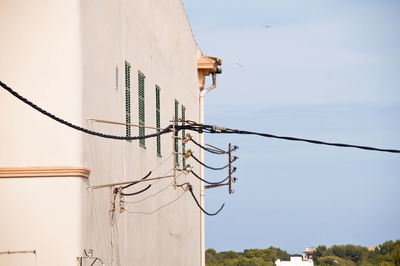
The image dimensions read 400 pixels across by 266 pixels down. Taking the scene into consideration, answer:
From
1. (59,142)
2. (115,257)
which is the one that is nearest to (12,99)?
(59,142)

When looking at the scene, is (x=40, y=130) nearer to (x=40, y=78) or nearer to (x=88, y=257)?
(x=40, y=78)

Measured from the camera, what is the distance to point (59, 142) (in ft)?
51.1

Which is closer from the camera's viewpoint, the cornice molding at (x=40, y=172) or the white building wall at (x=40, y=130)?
the white building wall at (x=40, y=130)

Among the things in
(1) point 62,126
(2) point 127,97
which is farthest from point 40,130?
(2) point 127,97

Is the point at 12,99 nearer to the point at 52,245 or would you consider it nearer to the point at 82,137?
the point at 82,137

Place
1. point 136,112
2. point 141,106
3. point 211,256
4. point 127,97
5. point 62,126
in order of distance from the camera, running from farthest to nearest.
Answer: point 211,256
point 141,106
point 136,112
point 127,97
point 62,126

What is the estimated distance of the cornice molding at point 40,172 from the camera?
15438 mm

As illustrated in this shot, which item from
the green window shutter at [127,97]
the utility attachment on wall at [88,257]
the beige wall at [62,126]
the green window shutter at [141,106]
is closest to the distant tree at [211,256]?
the green window shutter at [141,106]

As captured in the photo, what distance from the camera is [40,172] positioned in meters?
15.4

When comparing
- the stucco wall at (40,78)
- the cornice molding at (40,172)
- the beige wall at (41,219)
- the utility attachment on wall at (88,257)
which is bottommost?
the utility attachment on wall at (88,257)

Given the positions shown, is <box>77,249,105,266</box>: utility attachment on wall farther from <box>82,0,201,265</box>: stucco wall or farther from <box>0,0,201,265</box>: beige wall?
<box>82,0,201,265</box>: stucco wall

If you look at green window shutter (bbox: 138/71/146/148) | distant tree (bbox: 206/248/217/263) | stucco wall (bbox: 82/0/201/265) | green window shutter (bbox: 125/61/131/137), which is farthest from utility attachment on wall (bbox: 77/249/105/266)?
distant tree (bbox: 206/248/217/263)

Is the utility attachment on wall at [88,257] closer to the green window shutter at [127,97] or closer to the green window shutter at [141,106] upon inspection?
the green window shutter at [127,97]

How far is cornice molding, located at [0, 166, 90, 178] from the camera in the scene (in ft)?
50.6
